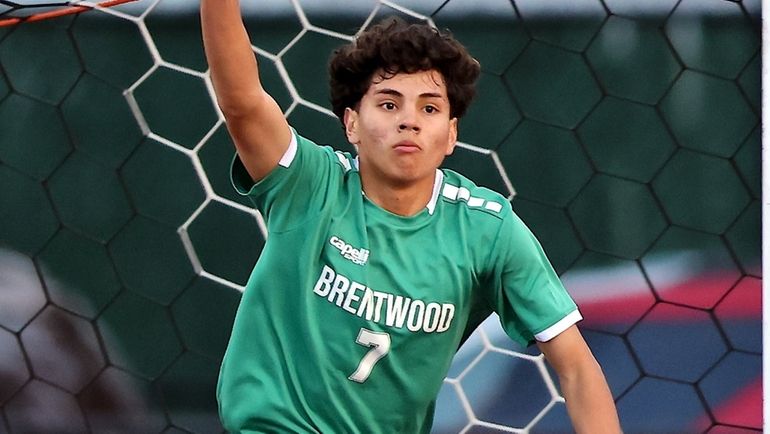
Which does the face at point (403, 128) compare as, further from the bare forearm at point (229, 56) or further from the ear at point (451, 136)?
the bare forearm at point (229, 56)

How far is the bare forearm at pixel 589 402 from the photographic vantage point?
6.00ft

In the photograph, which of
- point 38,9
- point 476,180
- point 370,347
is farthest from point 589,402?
point 38,9

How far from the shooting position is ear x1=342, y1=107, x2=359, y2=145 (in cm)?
189

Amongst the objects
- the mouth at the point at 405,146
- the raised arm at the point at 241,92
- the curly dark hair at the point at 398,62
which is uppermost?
the curly dark hair at the point at 398,62

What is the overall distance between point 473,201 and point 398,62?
0.68 ft

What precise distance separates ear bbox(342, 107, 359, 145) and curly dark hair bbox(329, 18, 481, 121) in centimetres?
1

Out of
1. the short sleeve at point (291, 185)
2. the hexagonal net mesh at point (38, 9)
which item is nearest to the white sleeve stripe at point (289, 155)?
the short sleeve at point (291, 185)

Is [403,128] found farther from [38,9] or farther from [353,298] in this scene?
[38,9]

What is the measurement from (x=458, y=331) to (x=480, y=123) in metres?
0.76

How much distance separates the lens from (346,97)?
192 cm

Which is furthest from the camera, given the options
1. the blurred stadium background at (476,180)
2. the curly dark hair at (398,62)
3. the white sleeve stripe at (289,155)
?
the blurred stadium background at (476,180)

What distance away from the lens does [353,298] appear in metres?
1.81

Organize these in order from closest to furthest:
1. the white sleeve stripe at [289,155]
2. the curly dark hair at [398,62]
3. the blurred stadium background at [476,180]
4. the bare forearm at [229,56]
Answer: the bare forearm at [229,56] → the white sleeve stripe at [289,155] → the curly dark hair at [398,62] → the blurred stadium background at [476,180]

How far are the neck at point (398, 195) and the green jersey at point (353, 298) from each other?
0.04 ft
